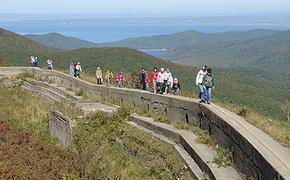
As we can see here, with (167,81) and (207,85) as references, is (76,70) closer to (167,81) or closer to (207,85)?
(167,81)

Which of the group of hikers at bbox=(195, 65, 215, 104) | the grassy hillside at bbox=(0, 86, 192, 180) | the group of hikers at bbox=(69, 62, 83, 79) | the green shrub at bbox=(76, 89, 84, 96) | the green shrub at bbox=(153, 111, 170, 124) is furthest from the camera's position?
the group of hikers at bbox=(69, 62, 83, 79)

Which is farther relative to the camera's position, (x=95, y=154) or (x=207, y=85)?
(x=207, y=85)

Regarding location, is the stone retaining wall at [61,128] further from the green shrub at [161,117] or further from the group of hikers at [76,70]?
the group of hikers at [76,70]

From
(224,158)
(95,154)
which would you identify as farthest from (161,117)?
(224,158)

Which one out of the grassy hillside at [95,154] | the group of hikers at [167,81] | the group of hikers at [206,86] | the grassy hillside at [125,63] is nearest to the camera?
the grassy hillside at [95,154]

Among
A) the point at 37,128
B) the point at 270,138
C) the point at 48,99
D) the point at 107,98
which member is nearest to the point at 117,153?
the point at 270,138

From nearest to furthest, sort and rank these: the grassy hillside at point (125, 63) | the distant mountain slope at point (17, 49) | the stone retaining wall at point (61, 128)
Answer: the stone retaining wall at point (61, 128)
the grassy hillside at point (125, 63)
the distant mountain slope at point (17, 49)

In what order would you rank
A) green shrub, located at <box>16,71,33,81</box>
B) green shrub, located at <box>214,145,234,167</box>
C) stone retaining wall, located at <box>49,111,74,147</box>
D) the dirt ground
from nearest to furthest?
green shrub, located at <box>214,145,234,167</box>
the dirt ground
stone retaining wall, located at <box>49,111,74,147</box>
green shrub, located at <box>16,71,33,81</box>

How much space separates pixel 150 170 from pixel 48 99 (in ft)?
48.5

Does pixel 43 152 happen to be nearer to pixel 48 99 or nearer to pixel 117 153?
pixel 117 153

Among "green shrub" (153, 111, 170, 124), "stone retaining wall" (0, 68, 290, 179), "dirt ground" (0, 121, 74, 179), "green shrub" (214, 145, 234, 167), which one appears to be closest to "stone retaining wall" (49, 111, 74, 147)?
"dirt ground" (0, 121, 74, 179)

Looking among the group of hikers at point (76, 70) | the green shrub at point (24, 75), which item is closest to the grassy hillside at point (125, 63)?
the green shrub at point (24, 75)

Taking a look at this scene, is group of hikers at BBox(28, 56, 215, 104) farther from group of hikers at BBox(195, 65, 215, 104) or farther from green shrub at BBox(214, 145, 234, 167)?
green shrub at BBox(214, 145, 234, 167)

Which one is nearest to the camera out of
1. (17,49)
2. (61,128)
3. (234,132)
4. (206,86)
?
(234,132)
